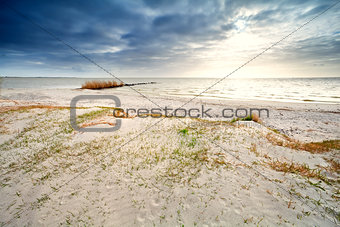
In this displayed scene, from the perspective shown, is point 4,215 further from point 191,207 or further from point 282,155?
point 282,155

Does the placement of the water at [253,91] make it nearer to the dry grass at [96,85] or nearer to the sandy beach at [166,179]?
the dry grass at [96,85]

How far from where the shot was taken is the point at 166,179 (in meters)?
4.73

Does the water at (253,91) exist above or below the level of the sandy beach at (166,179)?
above

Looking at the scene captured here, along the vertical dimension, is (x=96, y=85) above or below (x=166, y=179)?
above

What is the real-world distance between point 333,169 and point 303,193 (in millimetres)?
2351

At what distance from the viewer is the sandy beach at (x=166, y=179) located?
138 inches

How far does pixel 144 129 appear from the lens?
8.84 metres

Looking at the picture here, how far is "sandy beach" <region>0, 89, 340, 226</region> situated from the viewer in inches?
138

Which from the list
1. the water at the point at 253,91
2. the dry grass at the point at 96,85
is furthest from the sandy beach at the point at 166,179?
the dry grass at the point at 96,85

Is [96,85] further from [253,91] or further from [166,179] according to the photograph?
[166,179]

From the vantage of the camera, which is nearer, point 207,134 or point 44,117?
point 207,134

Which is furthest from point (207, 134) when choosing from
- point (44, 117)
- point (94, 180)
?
point (44, 117)

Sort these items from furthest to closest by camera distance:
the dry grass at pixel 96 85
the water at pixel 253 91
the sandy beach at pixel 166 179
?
the dry grass at pixel 96 85
the water at pixel 253 91
the sandy beach at pixel 166 179

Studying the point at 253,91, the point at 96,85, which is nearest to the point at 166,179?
the point at 253,91
